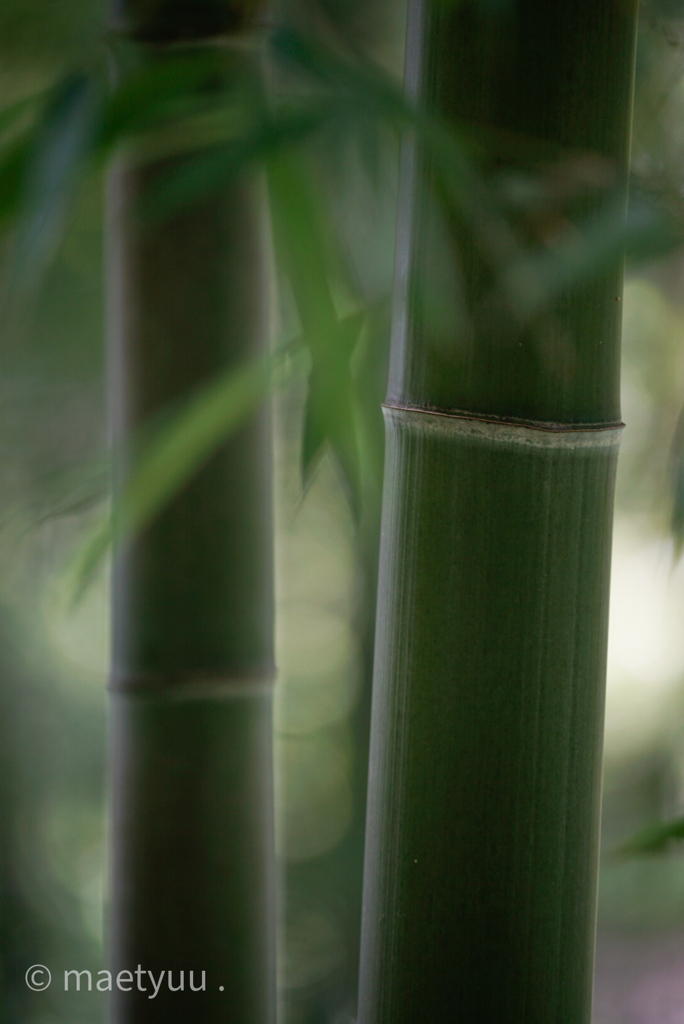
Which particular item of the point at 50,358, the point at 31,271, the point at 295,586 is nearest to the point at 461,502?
the point at 31,271

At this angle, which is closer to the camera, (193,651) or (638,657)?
(193,651)

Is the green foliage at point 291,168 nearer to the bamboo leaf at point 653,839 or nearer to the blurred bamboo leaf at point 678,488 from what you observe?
the blurred bamboo leaf at point 678,488

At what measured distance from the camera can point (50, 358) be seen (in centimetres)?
136

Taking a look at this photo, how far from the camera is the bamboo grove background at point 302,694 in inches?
54.8

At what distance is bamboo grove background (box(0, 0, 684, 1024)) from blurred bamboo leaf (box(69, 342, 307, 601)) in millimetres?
631

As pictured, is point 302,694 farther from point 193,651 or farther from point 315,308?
point 315,308

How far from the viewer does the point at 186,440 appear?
0.45 meters

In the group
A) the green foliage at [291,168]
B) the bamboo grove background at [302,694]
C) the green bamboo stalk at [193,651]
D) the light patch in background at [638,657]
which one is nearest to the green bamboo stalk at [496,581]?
the green foliage at [291,168]

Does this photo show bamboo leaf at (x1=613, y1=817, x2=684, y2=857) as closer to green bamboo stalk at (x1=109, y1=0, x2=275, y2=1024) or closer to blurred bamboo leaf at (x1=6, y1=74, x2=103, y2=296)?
green bamboo stalk at (x1=109, y1=0, x2=275, y2=1024)

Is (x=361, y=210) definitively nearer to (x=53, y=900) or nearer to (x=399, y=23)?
(x=399, y=23)

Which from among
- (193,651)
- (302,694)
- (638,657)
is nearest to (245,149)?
(193,651)

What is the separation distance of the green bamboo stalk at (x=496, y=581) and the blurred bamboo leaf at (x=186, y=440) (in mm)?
107

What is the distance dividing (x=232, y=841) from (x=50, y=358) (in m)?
1.04

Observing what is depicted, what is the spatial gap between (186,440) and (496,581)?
18cm
